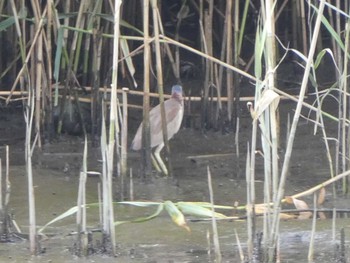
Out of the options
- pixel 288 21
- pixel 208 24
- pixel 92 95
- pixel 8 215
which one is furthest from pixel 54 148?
pixel 288 21

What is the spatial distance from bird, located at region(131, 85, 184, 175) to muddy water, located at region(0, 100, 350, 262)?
149 mm

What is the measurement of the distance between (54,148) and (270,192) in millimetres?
2941

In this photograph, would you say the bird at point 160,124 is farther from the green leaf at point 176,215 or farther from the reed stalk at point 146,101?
the green leaf at point 176,215

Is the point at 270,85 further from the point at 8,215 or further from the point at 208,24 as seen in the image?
the point at 208,24

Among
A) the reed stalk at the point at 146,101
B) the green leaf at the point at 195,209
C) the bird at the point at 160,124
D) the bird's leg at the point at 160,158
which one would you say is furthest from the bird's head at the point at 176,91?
the green leaf at the point at 195,209

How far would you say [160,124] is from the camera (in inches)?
249

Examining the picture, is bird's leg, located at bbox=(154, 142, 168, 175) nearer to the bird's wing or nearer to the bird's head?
the bird's wing

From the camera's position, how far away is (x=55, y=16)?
6.43 metres

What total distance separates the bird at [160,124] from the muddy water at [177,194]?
15cm

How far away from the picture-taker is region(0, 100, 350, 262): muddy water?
14.7ft

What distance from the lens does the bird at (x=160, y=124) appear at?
245 inches

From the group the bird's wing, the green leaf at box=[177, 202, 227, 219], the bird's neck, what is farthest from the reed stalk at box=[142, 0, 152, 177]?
the green leaf at box=[177, 202, 227, 219]

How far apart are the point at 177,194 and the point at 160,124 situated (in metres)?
0.75

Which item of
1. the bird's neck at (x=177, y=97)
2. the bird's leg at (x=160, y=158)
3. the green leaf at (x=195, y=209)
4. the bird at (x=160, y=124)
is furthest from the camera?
the bird's neck at (x=177, y=97)
